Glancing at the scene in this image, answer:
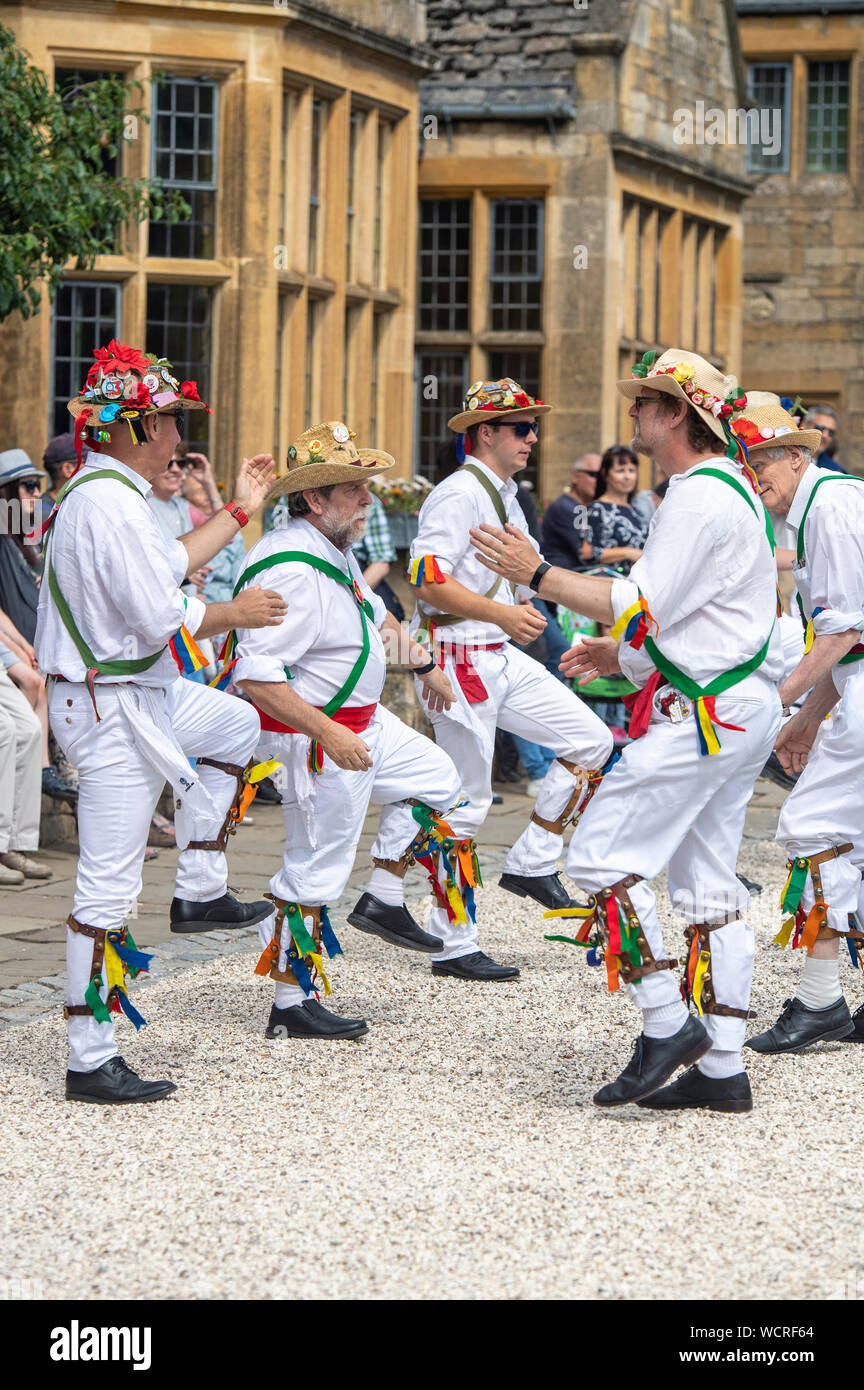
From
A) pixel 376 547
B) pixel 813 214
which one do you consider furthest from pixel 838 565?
pixel 813 214

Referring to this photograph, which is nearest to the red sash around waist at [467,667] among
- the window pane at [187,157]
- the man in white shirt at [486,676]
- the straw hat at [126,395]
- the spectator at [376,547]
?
the man in white shirt at [486,676]

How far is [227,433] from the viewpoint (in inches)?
513

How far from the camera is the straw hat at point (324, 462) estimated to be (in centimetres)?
582

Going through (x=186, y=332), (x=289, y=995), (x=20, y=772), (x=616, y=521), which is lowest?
(x=289, y=995)

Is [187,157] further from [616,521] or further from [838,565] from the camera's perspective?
[838,565]

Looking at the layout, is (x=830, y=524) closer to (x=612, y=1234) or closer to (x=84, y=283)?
(x=612, y=1234)

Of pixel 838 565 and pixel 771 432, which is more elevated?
pixel 771 432

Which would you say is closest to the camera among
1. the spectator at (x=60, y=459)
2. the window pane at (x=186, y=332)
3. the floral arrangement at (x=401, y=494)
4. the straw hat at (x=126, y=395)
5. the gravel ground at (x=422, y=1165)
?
the gravel ground at (x=422, y=1165)

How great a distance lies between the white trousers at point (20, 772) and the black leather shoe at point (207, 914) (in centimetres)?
187

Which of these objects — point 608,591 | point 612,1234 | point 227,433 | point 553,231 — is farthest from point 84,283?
point 612,1234

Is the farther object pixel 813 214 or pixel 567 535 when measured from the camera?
pixel 813 214

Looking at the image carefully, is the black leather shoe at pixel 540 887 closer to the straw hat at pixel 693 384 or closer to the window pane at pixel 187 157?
the straw hat at pixel 693 384

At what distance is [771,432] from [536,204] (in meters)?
11.3

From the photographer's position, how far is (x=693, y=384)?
500 cm
